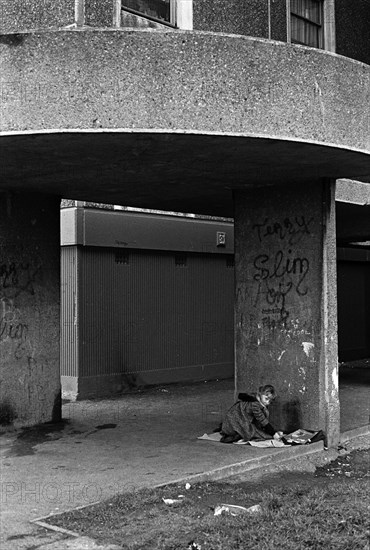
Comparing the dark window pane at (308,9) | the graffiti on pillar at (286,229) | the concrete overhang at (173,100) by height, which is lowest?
the graffiti on pillar at (286,229)

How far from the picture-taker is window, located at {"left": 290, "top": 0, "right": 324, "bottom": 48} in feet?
44.4

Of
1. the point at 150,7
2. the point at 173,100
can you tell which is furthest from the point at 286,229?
the point at 150,7

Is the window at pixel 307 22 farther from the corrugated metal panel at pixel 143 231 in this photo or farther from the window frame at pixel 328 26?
the corrugated metal panel at pixel 143 231

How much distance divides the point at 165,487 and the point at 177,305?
25.5 ft

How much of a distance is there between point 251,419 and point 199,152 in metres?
3.42

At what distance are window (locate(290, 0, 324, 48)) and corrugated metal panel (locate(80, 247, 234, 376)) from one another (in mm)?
4631

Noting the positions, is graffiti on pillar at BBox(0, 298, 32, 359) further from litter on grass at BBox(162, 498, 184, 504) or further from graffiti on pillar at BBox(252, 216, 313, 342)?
litter on grass at BBox(162, 498, 184, 504)

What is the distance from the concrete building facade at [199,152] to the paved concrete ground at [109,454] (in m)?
0.88

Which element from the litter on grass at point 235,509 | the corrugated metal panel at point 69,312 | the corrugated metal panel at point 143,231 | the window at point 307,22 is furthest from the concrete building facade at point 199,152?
the litter on grass at point 235,509

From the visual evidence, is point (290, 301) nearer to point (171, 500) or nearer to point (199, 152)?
point (199, 152)

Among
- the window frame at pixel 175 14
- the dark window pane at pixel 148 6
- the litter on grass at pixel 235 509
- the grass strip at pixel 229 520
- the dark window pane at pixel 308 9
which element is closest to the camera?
the grass strip at pixel 229 520

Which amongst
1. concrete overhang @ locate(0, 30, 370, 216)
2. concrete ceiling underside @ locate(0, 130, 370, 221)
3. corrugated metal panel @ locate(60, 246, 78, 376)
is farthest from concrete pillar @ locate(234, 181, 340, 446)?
corrugated metal panel @ locate(60, 246, 78, 376)

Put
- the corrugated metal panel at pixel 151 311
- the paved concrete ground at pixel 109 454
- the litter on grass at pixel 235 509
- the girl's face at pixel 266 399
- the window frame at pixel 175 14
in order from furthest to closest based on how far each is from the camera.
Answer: the corrugated metal panel at pixel 151 311 < the window frame at pixel 175 14 < the girl's face at pixel 266 399 < the paved concrete ground at pixel 109 454 < the litter on grass at pixel 235 509

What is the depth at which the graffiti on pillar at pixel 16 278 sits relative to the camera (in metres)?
9.36
